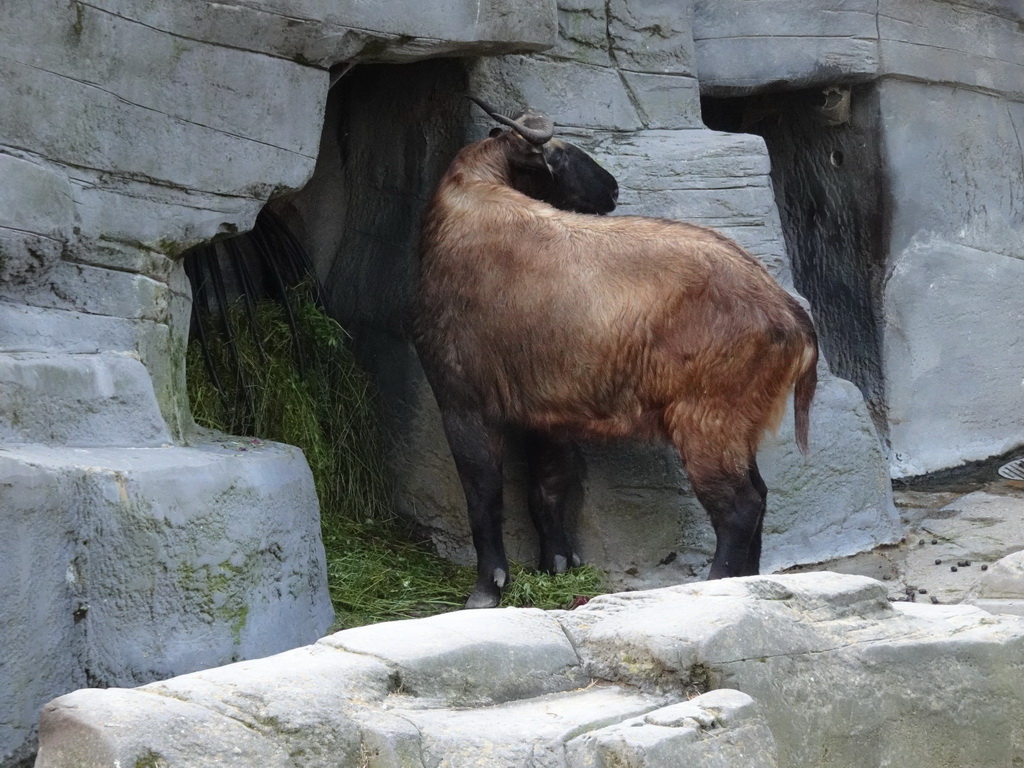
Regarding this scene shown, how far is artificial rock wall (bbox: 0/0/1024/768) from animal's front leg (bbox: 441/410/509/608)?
0.49 metres

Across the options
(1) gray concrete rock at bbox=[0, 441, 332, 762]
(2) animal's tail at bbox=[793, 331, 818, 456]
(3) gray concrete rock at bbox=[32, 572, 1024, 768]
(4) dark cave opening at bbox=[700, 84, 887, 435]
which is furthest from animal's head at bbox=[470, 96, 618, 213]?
(3) gray concrete rock at bbox=[32, 572, 1024, 768]

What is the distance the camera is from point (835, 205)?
7.77m

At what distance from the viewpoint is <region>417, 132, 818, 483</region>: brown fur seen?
507 cm

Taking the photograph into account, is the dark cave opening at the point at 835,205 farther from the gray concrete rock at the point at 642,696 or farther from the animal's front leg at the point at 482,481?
the gray concrete rock at the point at 642,696

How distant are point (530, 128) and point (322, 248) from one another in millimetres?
1581

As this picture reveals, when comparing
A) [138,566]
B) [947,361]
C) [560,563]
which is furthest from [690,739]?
[947,361]

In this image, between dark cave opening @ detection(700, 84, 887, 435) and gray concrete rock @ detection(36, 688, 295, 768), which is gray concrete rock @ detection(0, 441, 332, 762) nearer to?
gray concrete rock @ detection(36, 688, 295, 768)

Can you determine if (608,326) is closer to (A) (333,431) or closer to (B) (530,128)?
(B) (530,128)

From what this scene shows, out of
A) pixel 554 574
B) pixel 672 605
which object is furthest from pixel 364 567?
pixel 672 605

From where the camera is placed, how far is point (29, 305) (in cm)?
440

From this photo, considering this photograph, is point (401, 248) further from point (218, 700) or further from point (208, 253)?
point (218, 700)

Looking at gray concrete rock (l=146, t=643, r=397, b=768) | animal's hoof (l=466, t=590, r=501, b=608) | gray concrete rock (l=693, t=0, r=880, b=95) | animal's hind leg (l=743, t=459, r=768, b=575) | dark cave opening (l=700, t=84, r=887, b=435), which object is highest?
gray concrete rock (l=693, t=0, r=880, b=95)

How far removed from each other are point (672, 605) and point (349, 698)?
910mm

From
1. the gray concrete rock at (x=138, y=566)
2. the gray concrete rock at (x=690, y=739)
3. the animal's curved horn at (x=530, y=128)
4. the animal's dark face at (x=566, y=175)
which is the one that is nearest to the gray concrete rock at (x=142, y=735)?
the gray concrete rock at (x=690, y=739)
